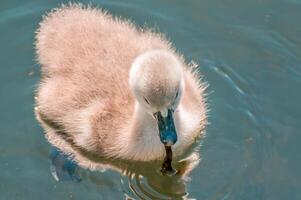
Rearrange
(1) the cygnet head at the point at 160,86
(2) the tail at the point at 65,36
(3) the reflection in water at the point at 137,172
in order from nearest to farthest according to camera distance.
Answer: (1) the cygnet head at the point at 160,86 → (3) the reflection in water at the point at 137,172 → (2) the tail at the point at 65,36

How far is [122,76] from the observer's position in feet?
17.5

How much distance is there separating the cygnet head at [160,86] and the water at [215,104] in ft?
1.92

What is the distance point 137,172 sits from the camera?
5.44 metres

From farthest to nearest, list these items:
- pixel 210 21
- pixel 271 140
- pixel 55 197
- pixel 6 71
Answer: pixel 210 21
pixel 6 71
pixel 271 140
pixel 55 197

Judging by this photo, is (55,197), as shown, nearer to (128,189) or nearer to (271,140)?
(128,189)

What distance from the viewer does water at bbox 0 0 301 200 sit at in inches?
210

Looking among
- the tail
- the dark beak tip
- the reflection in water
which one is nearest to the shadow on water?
the reflection in water

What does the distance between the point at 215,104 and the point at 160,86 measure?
117cm

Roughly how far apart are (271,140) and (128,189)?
41.4 inches

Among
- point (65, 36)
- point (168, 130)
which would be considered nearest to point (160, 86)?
point (168, 130)

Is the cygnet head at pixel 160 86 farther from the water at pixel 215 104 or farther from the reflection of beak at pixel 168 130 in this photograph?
the water at pixel 215 104

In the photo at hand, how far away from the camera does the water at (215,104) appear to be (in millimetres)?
5328

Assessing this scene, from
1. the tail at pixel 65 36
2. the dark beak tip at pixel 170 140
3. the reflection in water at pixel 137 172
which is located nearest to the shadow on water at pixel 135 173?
the reflection in water at pixel 137 172

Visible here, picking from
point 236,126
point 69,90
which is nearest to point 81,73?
point 69,90
